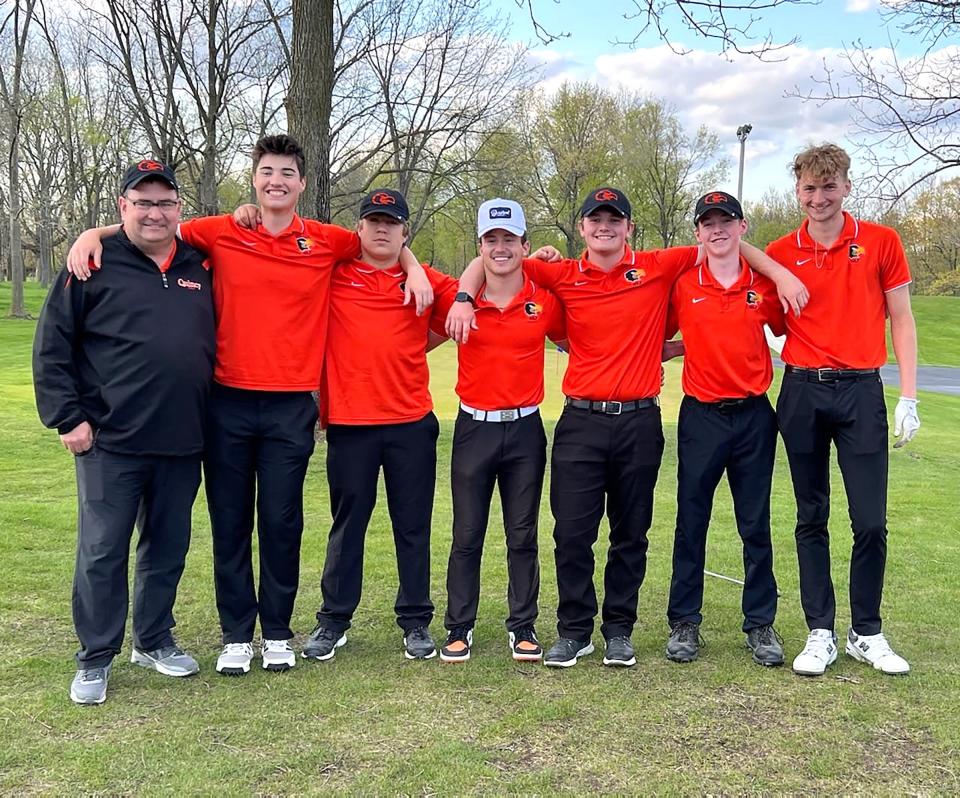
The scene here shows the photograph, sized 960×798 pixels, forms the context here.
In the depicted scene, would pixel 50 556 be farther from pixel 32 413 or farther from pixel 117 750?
pixel 32 413

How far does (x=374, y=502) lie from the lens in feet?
14.3

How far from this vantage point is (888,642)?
444 centimetres

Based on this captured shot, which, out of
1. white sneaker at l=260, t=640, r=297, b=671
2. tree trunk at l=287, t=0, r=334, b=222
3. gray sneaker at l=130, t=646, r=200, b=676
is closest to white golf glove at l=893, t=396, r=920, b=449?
white sneaker at l=260, t=640, r=297, b=671

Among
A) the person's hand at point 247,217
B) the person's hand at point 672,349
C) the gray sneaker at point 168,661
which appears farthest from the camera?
the person's hand at point 672,349

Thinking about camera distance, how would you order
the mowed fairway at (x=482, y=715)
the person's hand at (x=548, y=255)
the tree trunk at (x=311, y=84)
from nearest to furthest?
the mowed fairway at (x=482, y=715) < the person's hand at (x=548, y=255) < the tree trunk at (x=311, y=84)

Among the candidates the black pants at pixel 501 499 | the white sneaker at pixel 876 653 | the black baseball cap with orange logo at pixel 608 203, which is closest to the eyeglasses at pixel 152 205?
the black pants at pixel 501 499

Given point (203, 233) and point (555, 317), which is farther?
point (555, 317)

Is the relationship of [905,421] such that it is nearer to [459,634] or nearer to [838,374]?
[838,374]

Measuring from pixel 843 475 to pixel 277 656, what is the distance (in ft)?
9.52

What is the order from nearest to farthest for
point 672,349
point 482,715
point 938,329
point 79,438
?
point 482,715 → point 79,438 → point 672,349 → point 938,329

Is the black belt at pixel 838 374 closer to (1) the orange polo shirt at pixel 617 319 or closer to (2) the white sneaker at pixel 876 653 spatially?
(1) the orange polo shirt at pixel 617 319

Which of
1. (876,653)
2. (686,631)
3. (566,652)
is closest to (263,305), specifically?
(566,652)

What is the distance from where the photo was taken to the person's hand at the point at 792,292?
4.06 m

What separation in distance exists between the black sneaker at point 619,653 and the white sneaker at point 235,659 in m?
1.73
